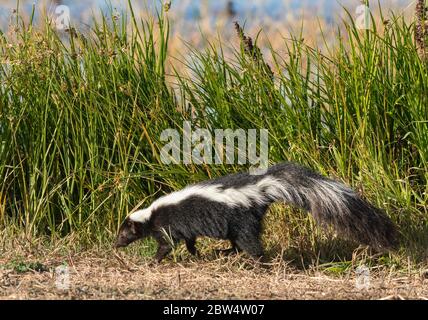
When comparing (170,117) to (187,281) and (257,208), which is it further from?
(187,281)

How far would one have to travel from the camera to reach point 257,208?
6117mm

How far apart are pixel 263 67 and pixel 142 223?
166 centimetres

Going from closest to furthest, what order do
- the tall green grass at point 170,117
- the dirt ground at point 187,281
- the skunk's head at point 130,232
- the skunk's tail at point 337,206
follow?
the dirt ground at point 187,281 → the skunk's tail at point 337,206 → the skunk's head at point 130,232 → the tall green grass at point 170,117

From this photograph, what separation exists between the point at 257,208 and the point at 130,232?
40.4 inches

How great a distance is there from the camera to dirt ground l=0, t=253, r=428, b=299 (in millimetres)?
5250

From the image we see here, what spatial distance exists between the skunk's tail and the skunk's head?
100cm

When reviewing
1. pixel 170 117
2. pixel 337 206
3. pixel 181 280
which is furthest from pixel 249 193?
pixel 170 117

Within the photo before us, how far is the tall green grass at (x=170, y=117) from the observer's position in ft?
22.3

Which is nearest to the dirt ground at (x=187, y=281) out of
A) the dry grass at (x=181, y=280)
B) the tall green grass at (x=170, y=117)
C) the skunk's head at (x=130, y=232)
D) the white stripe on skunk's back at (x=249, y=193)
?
the dry grass at (x=181, y=280)

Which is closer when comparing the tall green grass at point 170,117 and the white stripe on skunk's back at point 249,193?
the white stripe on skunk's back at point 249,193

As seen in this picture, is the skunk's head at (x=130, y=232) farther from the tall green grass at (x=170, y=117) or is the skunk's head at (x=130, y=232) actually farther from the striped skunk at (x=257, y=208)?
the tall green grass at (x=170, y=117)

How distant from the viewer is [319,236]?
6.68 m

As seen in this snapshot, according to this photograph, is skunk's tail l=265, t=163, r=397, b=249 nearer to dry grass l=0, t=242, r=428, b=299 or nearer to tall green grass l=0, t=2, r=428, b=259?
dry grass l=0, t=242, r=428, b=299

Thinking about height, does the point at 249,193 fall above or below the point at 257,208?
above
